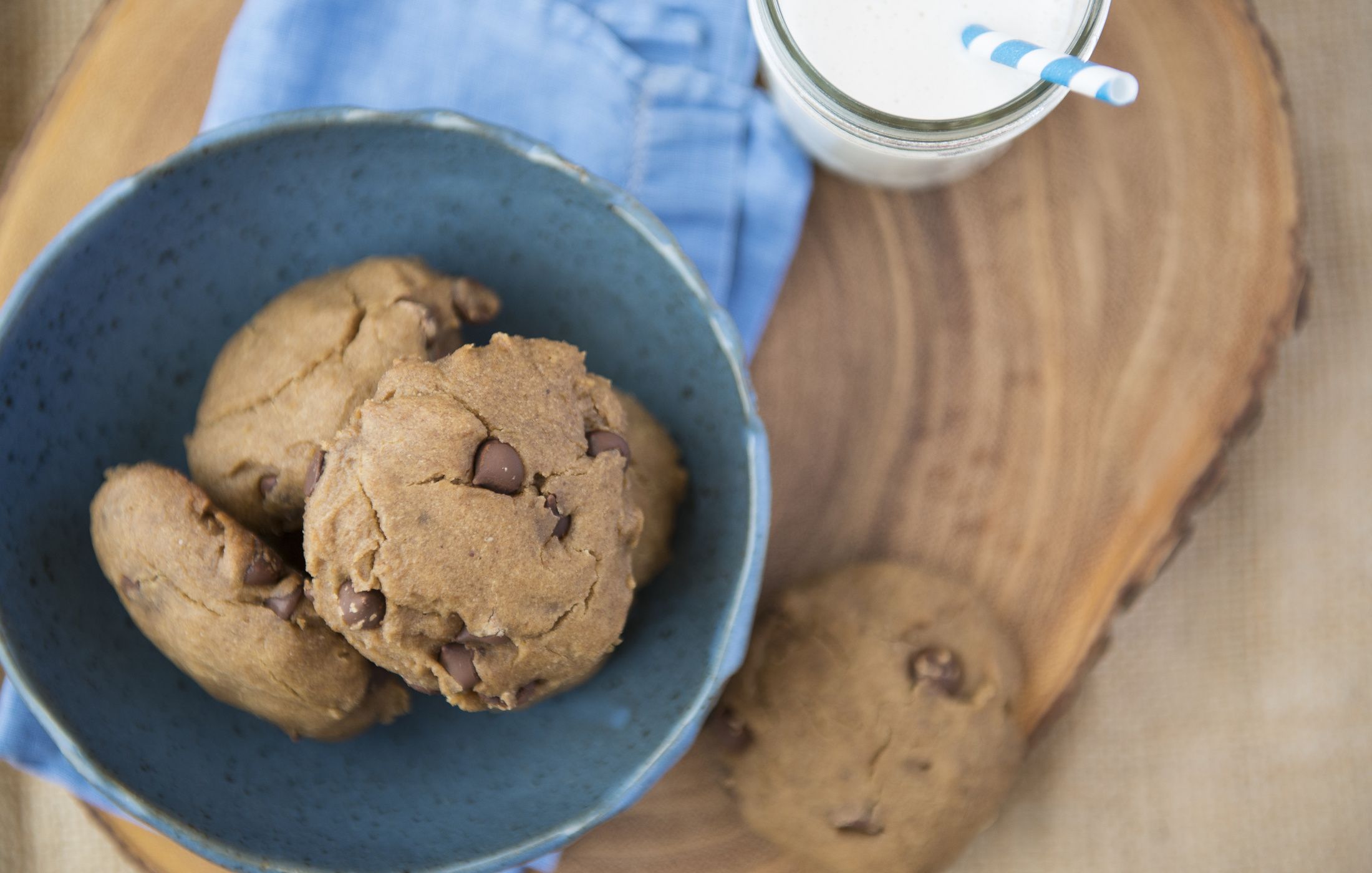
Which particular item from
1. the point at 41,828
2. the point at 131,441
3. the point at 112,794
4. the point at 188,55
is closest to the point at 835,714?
the point at 112,794

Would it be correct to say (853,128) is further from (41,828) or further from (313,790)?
(41,828)

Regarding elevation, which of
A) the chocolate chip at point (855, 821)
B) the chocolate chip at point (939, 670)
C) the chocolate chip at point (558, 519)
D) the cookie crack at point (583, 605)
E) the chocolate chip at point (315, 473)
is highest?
the chocolate chip at point (315, 473)

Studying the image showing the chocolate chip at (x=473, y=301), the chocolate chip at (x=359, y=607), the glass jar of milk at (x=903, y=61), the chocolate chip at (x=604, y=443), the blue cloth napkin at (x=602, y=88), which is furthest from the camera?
the blue cloth napkin at (x=602, y=88)

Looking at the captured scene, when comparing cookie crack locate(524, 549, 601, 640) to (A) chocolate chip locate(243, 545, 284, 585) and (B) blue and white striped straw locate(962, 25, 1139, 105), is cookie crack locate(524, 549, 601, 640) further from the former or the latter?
(B) blue and white striped straw locate(962, 25, 1139, 105)

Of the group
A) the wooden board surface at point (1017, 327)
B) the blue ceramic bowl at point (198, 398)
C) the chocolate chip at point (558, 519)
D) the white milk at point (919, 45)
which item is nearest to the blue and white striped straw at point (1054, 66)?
the white milk at point (919, 45)

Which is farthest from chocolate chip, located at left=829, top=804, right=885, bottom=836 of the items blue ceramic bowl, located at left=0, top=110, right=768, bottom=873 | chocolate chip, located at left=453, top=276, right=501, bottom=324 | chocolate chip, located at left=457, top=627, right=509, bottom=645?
chocolate chip, located at left=453, top=276, right=501, bottom=324

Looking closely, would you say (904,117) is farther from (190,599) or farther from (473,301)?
(190,599)

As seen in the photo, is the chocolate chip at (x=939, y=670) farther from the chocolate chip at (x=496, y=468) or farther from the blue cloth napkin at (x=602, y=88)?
the chocolate chip at (x=496, y=468)

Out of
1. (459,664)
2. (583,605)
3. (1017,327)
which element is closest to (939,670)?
(1017,327)
